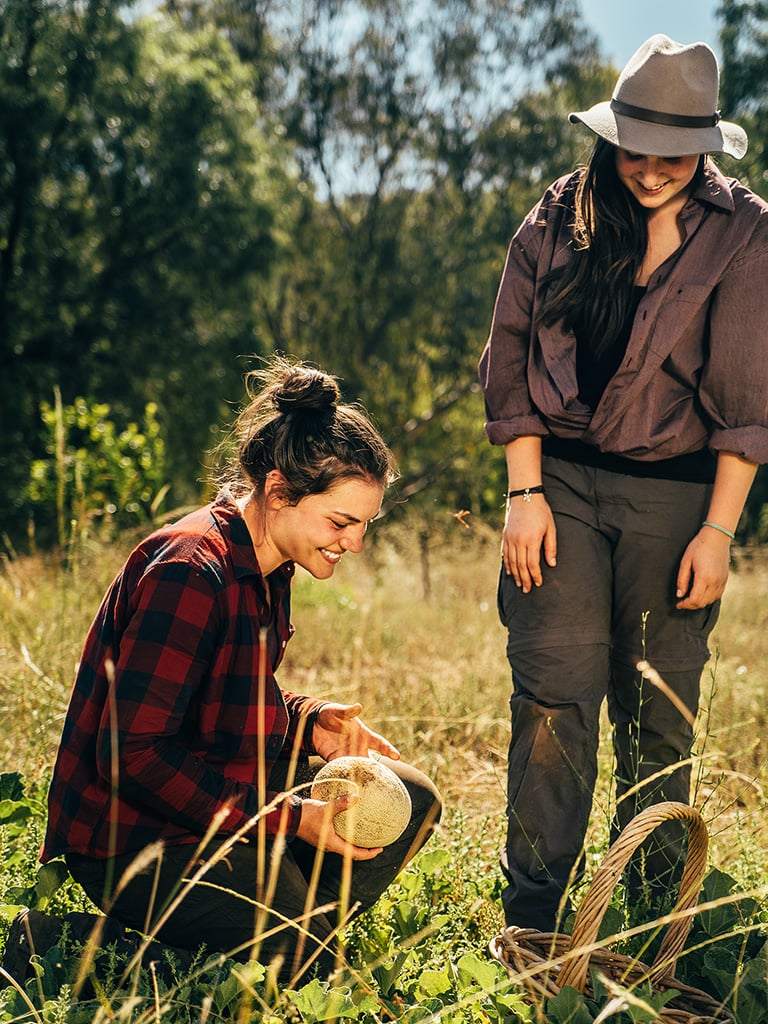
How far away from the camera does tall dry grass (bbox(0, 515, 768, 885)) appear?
10.8 feet

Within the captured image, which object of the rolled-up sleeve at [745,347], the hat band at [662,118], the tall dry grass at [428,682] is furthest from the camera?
the tall dry grass at [428,682]

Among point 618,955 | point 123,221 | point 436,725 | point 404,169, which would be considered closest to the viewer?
point 618,955

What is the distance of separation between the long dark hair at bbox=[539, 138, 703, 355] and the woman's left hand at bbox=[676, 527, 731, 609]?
0.53 metres

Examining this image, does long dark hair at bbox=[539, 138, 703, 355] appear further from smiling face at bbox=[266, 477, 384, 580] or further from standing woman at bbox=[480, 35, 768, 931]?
smiling face at bbox=[266, 477, 384, 580]

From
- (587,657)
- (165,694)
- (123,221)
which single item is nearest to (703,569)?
(587,657)

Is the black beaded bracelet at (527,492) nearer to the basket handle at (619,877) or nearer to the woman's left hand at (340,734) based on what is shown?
the woman's left hand at (340,734)

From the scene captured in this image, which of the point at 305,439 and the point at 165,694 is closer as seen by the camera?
the point at 165,694

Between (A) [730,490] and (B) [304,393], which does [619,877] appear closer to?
(A) [730,490]

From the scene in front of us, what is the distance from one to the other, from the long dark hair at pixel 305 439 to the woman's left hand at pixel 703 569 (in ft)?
2.44

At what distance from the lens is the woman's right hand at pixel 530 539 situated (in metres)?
2.57

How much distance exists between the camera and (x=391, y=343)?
723 inches

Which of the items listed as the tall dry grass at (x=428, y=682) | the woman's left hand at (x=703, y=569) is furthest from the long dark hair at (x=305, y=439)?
the tall dry grass at (x=428, y=682)

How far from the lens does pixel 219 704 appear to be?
2316 mm

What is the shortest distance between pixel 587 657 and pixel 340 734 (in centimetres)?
65
